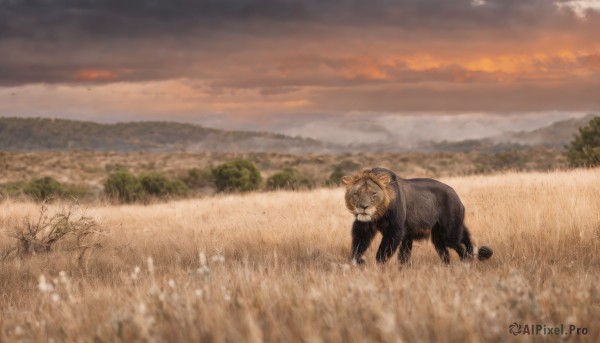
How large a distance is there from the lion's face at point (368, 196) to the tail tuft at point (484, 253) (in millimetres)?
1513

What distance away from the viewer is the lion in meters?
6.55

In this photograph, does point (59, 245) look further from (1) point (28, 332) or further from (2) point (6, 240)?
(1) point (28, 332)

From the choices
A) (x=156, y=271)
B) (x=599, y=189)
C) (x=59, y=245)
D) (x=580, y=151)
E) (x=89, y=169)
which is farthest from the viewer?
(x=89, y=169)

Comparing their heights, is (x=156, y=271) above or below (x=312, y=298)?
below

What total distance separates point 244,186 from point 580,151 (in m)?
16.3

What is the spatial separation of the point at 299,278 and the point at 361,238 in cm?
177

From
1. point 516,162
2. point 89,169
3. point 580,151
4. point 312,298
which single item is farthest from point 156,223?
point 516,162

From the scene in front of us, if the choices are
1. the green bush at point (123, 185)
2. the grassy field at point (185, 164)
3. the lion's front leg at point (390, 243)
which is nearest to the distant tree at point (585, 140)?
the grassy field at point (185, 164)

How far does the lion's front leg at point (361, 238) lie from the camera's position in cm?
679

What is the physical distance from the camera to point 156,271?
7.71 metres

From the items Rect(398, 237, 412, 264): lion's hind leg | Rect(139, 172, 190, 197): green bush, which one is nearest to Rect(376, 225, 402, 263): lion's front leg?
Rect(398, 237, 412, 264): lion's hind leg

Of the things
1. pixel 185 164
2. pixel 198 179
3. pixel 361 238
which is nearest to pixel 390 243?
pixel 361 238

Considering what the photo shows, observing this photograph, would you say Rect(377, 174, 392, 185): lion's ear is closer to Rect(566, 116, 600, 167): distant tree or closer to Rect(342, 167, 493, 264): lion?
Rect(342, 167, 493, 264): lion

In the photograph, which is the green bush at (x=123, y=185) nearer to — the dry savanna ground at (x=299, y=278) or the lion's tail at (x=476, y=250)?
the dry savanna ground at (x=299, y=278)
